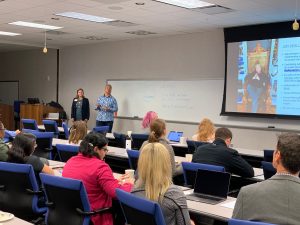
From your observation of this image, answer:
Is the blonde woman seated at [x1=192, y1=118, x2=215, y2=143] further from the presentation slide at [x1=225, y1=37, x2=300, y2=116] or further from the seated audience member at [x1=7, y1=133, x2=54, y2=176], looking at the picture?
the seated audience member at [x1=7, y1=133, x2=54, y2=176]

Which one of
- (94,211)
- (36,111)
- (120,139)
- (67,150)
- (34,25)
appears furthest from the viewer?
(36,111)

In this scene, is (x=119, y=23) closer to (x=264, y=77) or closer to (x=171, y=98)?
(x=171, y=98)

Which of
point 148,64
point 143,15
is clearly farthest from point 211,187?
point 148,64

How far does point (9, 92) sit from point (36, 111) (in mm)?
4055

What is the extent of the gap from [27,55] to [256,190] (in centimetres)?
1336

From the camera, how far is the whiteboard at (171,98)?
874 cm

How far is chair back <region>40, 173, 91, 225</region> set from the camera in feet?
9.27

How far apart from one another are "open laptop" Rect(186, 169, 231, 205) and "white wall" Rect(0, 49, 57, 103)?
411 inches

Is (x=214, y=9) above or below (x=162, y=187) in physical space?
above

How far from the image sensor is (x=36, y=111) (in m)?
11.9

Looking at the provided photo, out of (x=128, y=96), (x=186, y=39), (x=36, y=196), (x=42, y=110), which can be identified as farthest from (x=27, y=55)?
(x=36, y=196)

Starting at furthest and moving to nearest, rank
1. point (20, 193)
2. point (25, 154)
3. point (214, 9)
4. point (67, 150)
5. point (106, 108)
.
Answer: point (106, 108)
point (214, 9)
point (67, 150)
point (25, 154)
point (20, 193)

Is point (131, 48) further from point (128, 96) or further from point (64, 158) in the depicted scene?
point (64, 158)

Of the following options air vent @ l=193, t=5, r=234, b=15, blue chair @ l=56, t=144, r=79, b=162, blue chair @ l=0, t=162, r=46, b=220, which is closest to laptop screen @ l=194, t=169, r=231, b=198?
blue chair @ l=0, t=162, r=46, b=220
